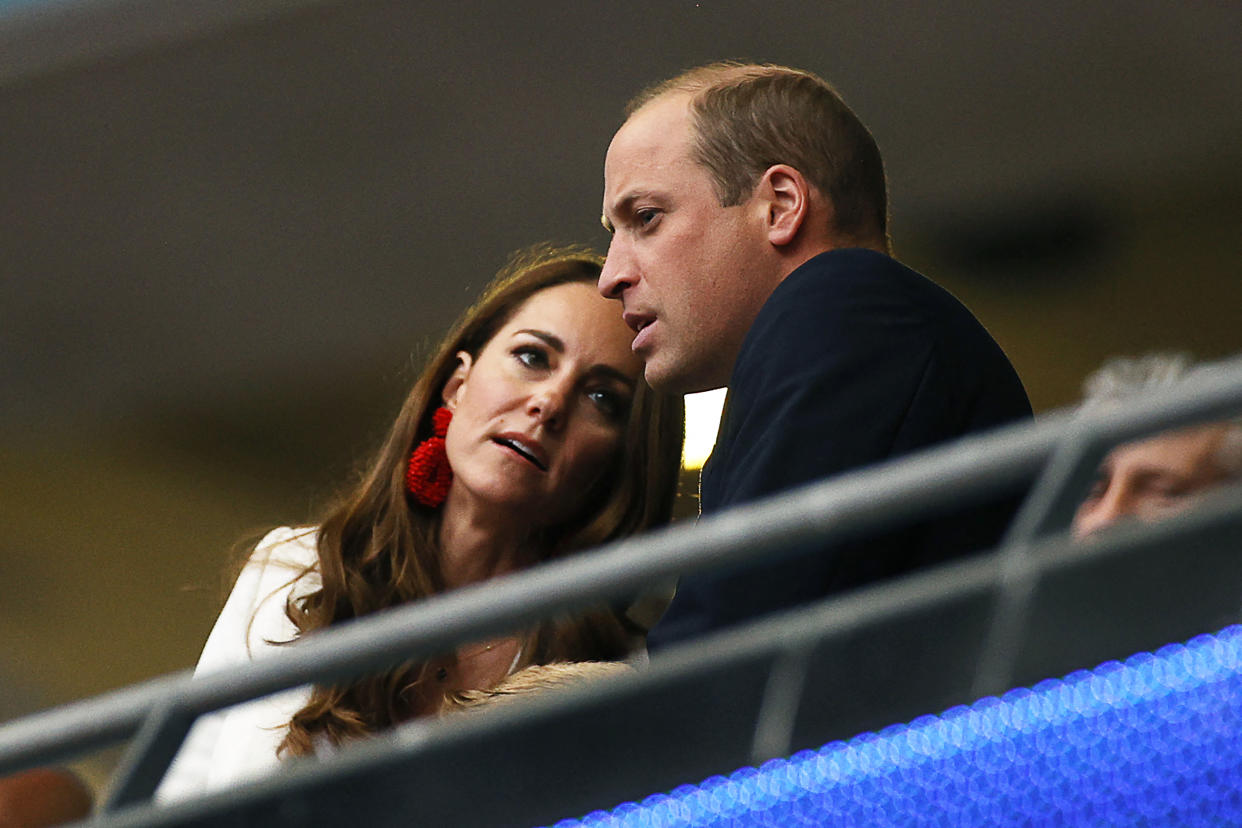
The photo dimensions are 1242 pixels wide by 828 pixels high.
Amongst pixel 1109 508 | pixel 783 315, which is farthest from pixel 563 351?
pixel 1109 508

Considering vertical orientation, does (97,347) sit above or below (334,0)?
below

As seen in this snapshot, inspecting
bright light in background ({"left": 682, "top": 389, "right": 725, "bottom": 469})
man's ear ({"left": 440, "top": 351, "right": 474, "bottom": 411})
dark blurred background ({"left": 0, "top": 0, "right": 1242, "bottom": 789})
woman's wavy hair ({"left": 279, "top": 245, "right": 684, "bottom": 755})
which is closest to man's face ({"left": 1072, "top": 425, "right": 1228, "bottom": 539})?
woman's wavy hair ({"left": 279, "top": 245, "right": 684, "bottom": 755})

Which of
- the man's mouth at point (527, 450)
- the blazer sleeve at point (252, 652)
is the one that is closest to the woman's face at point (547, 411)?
the man's mouth at point (527, 450)

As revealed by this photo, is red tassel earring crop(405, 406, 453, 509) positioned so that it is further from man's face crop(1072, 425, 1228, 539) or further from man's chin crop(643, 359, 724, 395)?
man's face crop(1072, 425, 1228, 539)

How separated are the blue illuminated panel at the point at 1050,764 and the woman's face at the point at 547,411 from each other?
3.44 feet

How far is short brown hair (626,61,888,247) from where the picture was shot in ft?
4.01

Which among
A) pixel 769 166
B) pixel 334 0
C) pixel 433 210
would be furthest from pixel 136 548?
pixel 769 166

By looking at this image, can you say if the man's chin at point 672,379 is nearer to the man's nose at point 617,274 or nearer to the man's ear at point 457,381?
the man's nose at point 617,274

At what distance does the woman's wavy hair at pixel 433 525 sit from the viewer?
1370 millimetres

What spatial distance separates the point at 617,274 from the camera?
4.04 feet

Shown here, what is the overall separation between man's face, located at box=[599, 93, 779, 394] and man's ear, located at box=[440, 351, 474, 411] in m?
0.44

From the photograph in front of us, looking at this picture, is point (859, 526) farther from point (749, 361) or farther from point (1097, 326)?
point (1097, 326)

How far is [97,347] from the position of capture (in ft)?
16.7

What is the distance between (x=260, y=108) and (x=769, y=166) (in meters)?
2.98
